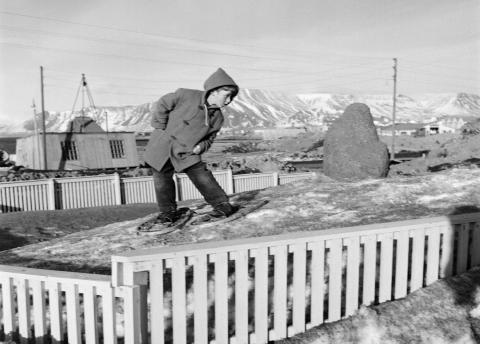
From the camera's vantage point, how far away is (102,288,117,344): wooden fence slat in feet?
9.62

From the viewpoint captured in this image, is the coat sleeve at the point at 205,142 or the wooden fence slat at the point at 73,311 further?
the coat sleeve at the point at 205,142

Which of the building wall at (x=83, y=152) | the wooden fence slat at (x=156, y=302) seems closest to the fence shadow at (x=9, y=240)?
the wooden fence slat at (x=156, y=302)

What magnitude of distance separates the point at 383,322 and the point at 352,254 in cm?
53

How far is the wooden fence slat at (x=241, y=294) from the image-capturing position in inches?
128

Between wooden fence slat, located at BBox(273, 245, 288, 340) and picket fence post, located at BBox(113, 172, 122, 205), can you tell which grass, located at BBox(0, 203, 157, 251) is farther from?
wooden fence slat, located at BBox(273, 245, 288, 340)

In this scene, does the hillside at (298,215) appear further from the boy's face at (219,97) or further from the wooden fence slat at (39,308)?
the boy's face at (219,97)

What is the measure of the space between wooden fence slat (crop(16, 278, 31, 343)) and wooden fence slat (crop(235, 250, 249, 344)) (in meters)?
1.47

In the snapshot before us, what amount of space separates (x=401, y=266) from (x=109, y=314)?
7.44 feet

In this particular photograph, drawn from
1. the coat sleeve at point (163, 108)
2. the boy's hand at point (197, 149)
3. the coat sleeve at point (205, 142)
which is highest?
the coat sleeve at point (163, 108)

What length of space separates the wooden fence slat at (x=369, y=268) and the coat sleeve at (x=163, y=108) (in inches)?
111

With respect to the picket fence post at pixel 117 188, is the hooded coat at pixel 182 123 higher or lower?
higher

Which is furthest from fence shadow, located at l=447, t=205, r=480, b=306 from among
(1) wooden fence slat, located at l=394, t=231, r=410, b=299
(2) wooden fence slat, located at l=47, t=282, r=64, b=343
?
(2) wooden fence slat, located at l=47, t=282, r=64, b=343

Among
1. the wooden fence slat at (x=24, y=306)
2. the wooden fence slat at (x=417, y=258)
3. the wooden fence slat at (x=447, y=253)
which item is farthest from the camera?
the wooden fence slat at (x=447, y=253)

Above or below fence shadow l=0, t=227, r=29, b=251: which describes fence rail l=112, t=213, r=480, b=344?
above
